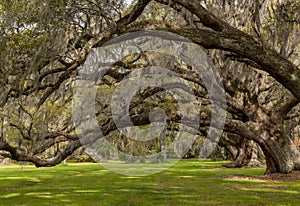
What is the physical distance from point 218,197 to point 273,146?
5.82 m

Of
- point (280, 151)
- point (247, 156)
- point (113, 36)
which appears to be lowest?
point (247, 156)

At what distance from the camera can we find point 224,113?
15008 mm

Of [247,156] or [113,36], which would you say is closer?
[113,36]

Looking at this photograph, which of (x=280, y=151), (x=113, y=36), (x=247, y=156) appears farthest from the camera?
(x=247, y=156)

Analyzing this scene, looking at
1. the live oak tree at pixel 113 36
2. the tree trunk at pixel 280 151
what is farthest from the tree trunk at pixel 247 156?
the tree trunk at pixel 280 151

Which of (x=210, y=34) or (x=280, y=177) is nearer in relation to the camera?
(x=210, y=34)

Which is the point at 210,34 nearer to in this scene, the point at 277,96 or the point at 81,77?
the point at 81,77

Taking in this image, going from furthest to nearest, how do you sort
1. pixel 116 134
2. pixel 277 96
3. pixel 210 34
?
pixel 116 134 < pixel 277 96 < pixel 210 34

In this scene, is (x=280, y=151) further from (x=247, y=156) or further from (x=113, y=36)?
(x=113, y=36)

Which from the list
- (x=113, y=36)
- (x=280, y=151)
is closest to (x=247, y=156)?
(x=280, y=151)

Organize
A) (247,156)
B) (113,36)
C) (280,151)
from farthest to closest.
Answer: (247,156)
(280,151)
(113,36)

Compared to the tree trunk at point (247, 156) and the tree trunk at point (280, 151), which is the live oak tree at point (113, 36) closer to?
the tree trunk at point (280, 151)

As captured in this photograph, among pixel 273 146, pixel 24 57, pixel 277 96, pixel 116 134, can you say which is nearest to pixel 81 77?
pixel 24 57

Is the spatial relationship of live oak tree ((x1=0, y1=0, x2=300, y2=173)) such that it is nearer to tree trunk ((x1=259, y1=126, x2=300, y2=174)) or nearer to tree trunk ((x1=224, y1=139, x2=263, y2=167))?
tree trunk ((x1=259, y1=126, x2=300, y2=174))
